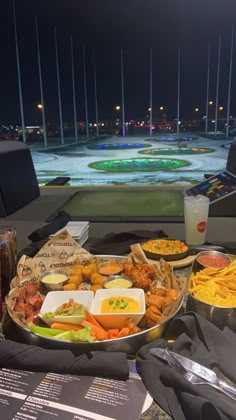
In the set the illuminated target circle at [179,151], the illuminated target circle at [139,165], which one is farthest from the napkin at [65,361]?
the illuminated target circle at [179,151]

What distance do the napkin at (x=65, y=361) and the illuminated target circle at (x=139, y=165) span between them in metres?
9.44

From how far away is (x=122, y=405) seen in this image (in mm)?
683

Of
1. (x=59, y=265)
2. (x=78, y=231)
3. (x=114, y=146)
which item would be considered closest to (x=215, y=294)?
(x=59, y=265)

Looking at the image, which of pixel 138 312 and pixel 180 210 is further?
pixel 180 210

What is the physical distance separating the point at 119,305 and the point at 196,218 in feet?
2.41

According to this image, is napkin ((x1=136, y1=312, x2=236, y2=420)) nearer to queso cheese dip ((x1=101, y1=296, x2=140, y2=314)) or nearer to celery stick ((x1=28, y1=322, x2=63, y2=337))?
queso cheese dip ((x1=101, y1=296, x2=140, y2=314))

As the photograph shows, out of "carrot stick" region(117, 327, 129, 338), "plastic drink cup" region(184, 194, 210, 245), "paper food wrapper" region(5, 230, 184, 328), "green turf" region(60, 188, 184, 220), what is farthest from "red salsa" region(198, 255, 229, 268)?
"green turf" region(60, 188, 184, 220)

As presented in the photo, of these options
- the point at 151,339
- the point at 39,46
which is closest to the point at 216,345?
the point at 151,339

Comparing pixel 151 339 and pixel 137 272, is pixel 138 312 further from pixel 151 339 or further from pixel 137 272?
pixel 137 272

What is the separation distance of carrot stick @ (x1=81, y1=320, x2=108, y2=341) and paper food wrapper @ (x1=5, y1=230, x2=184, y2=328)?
0.53 feet

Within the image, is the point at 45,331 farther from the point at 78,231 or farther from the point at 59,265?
the point at 78,231

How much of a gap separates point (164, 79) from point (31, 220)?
19.4 meters

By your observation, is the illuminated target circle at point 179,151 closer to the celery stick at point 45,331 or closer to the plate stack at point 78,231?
the plate stack at point 78,231

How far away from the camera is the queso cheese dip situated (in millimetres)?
968
